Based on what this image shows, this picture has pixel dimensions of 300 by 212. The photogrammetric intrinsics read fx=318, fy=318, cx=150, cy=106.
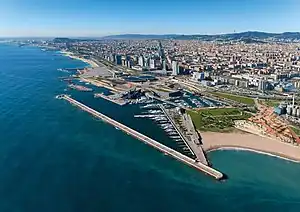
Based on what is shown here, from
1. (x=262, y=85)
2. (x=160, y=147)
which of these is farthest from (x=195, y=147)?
(x=262, y=85)

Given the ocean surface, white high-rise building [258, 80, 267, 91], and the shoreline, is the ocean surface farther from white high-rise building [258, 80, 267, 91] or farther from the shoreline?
white high-rise building [258, 80, 267, 91]

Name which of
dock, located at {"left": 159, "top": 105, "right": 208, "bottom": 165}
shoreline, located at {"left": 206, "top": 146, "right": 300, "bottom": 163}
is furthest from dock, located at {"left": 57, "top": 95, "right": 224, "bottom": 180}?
shoreline, located at {"left": 206, "top": 146, "right": 300, "bottom": 163}

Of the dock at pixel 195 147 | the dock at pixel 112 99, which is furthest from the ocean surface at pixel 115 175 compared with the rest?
the dock at pixel 112 99

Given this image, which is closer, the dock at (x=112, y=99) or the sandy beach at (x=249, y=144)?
the sandy beach at (x=249, y=144)

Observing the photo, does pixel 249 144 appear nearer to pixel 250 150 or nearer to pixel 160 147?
pixel 250 150

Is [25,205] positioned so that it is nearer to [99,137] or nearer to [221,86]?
[99,137]

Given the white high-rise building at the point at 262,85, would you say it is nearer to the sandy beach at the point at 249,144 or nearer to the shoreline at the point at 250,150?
the sandy beach at the point at 249,144

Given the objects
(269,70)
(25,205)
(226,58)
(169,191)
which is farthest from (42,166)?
(226,58)
